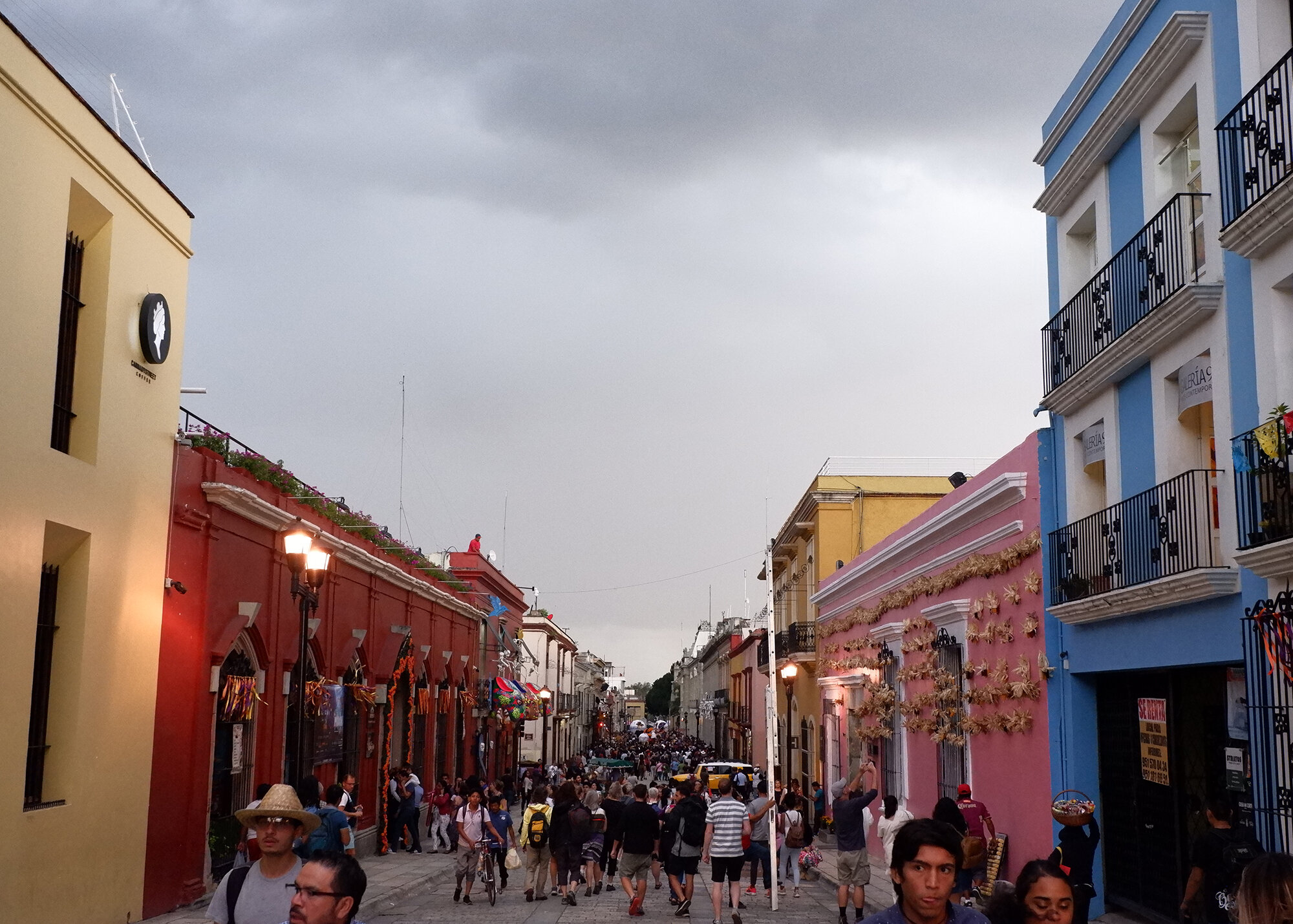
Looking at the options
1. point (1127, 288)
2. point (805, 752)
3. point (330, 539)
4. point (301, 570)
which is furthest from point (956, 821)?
point (805, 752)

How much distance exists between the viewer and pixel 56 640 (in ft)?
42.1

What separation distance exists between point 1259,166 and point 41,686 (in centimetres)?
1216

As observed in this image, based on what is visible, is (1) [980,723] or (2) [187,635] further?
(1) [980,723]

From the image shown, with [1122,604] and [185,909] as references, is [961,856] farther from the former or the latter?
[185,909]

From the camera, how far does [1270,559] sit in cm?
990

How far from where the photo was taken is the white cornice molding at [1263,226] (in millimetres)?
9812

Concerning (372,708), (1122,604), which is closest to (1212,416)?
(1122,604)

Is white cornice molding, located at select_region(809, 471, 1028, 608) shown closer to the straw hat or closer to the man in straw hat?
the straw hat

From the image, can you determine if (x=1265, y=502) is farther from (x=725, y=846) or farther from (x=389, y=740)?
(x=389, y=740)

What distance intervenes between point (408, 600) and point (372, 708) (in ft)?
9.94

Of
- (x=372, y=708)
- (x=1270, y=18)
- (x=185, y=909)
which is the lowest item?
(x=185, y=909)

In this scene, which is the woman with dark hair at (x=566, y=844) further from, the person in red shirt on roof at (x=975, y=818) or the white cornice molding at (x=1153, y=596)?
the white cornice molding at (x=1153, y=596)

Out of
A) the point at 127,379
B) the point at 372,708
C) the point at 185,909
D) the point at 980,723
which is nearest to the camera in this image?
the point at 127,379

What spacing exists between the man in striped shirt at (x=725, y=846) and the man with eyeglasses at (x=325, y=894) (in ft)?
34.7
